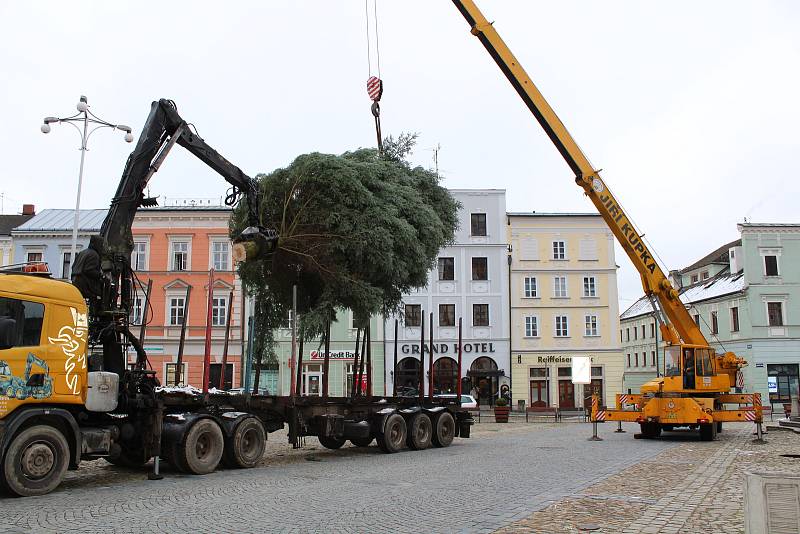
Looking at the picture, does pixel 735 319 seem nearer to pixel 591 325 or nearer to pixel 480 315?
pixel 591 325

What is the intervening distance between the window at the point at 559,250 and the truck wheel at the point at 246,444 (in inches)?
1459

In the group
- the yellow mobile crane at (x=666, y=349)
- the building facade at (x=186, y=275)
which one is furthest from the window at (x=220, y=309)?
the yellow mobile crane at (x=666, y=349)

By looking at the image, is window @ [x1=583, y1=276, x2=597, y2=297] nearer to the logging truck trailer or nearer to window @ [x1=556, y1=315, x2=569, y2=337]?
window @ [x1=556, y1=315, x2=569, y2=337]

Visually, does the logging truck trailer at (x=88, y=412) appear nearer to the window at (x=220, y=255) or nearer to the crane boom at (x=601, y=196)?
the crane boom at (x=601, y=196)

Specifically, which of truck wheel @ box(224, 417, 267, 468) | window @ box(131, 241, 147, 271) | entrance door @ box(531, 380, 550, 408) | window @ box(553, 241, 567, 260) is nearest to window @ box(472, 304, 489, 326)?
entrance door @ box(531, 380, 550, 408)

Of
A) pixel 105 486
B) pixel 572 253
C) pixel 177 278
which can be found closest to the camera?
pixel 105 486

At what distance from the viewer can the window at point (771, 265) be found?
48344mm

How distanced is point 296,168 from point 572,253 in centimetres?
3421

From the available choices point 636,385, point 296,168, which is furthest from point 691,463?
point 636,385

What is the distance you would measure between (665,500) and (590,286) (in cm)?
3978

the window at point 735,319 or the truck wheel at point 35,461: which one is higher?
the window at point 735,319

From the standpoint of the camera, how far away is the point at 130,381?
42.2ft

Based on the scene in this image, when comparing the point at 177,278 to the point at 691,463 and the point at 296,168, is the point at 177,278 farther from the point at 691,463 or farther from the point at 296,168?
the point at 691,463

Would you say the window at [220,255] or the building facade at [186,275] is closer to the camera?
the building facade at [186,275]
